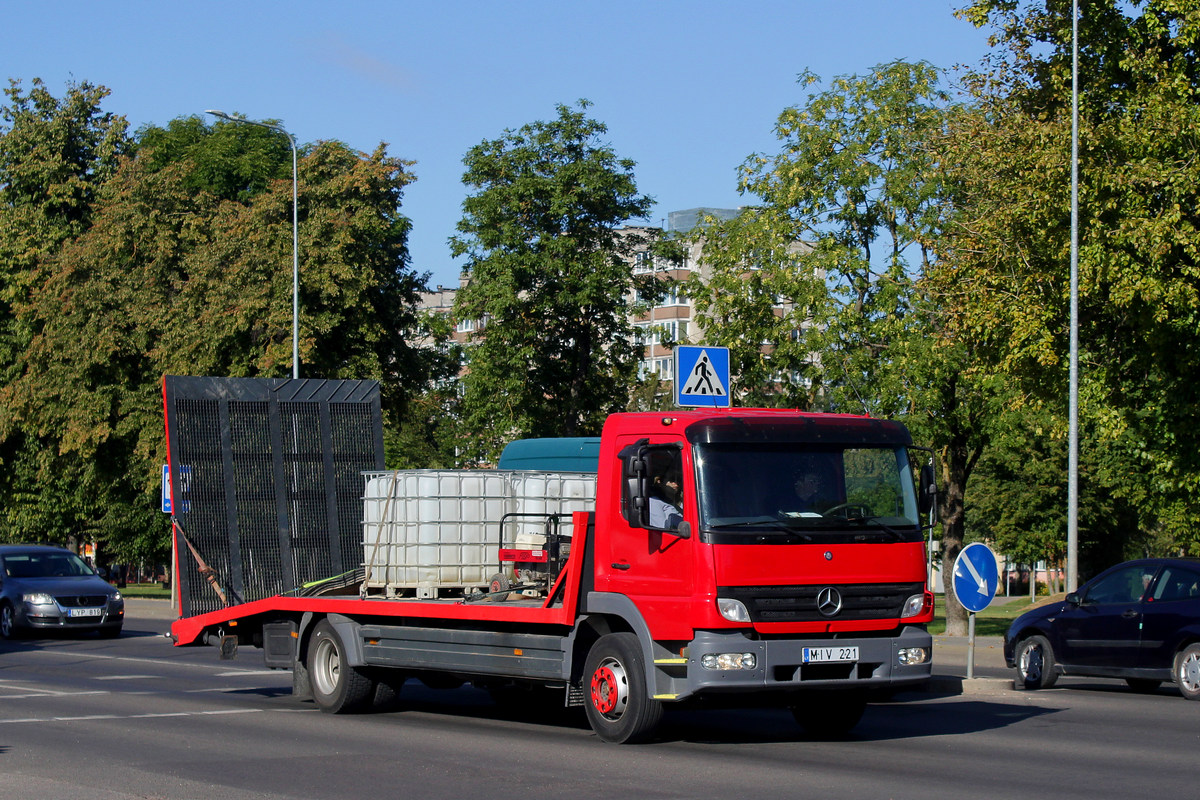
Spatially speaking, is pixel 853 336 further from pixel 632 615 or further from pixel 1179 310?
pixel 632 615

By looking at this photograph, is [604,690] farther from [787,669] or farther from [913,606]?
[913,606]

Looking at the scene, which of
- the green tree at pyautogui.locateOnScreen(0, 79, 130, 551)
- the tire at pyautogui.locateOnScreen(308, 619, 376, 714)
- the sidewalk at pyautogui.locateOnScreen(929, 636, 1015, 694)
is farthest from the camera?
the green tree at pyautogui.locateOnScreen(0, 79, 130, 551)

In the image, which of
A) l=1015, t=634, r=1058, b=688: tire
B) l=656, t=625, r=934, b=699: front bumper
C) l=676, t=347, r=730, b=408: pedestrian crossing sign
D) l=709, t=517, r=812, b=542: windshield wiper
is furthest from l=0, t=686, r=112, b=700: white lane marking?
l=1015, t=634, r=1058, b=688: tire

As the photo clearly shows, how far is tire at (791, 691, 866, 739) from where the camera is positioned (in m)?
11.9

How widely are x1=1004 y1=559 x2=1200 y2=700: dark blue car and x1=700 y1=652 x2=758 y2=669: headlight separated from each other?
691 cm

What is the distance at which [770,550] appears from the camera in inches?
415

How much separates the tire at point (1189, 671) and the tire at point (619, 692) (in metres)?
7.04

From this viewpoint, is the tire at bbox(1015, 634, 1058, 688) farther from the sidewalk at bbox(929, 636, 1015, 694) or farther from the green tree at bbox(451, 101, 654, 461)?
the green tree at bbox(451, 101, 654, 461)

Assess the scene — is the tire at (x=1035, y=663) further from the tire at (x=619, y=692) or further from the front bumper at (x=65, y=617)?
the front bumper at (x=65, y=617)

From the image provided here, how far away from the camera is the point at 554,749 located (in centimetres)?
1101

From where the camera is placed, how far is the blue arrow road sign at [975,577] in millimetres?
15812

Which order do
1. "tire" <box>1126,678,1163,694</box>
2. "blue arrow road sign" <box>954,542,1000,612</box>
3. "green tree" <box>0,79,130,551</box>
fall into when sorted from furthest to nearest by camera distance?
"green tree" <box>0,79,130,551</box> → "tire" <box>1126,678,1163,694</box> → "blue arrow road sign" <box>954,542,1000,612</box>

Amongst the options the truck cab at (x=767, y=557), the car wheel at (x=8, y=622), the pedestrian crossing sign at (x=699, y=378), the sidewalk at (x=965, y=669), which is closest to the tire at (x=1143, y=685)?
the sidewalk at (x=965, y=669)

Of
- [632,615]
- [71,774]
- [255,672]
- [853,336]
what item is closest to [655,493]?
[632,615]
